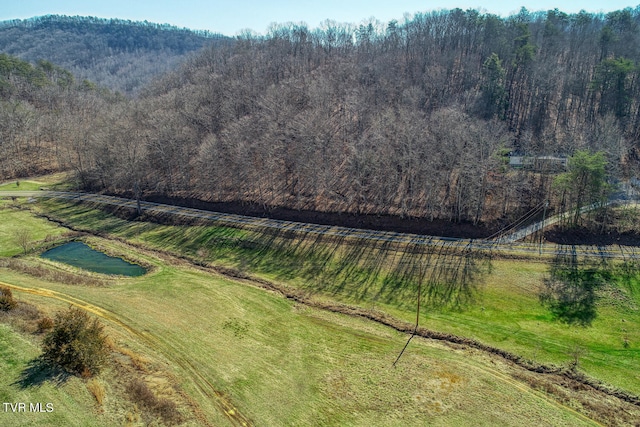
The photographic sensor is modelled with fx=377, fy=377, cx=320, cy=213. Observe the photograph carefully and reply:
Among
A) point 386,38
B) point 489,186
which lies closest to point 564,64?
point 386,38

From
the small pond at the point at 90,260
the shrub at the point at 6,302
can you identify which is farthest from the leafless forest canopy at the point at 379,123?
the shrub at the point at 6,302

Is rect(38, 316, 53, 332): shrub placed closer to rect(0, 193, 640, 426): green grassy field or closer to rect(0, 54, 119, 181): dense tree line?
rect(0, 193, 640, 426): green grassy field

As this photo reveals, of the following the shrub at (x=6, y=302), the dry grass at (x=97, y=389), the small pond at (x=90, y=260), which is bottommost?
the small pond at (x=90, y=260)

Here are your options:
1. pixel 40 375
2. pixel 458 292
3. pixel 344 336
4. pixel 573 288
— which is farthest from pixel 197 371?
pixel 573 288

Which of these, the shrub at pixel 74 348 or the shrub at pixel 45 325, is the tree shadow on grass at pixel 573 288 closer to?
the shrub at pixel 74 348

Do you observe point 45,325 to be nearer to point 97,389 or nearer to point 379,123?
point 97,389

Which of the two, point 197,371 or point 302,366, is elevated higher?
point 197,371
